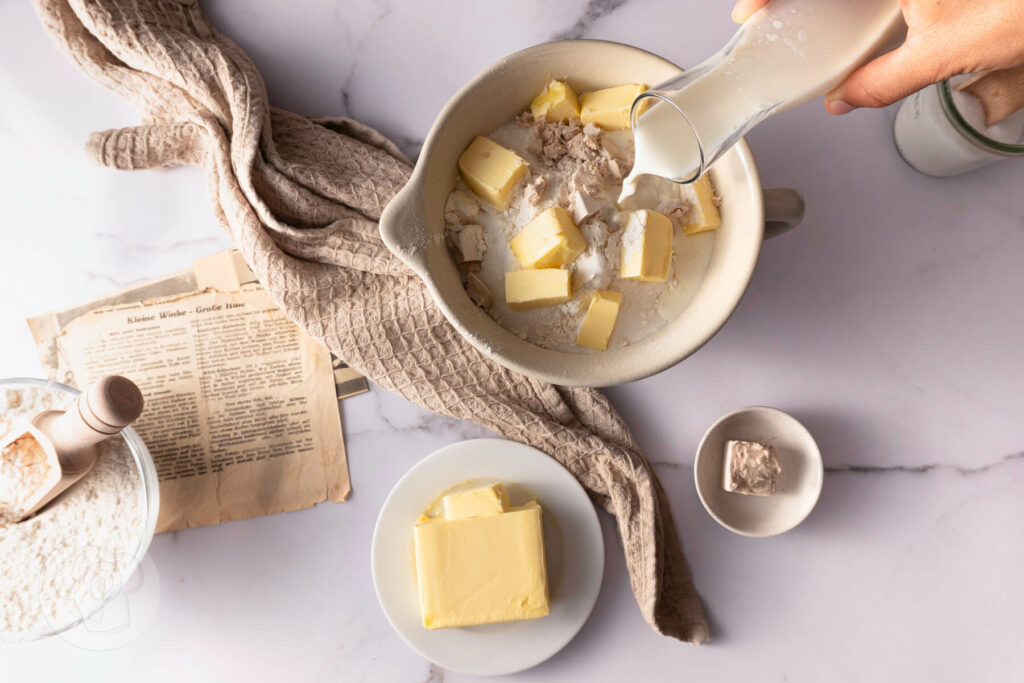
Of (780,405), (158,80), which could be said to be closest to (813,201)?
(780,405)

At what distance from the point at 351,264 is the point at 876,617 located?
34.7 inches

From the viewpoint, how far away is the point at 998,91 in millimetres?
842

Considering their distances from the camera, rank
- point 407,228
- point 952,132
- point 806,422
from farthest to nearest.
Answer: point 806,422 → point 952,132 → point 407,228

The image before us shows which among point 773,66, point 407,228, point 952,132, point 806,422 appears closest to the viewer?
point 773,66

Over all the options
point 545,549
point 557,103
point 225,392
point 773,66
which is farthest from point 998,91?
point 225,392

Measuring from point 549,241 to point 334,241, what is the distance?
0.32 m

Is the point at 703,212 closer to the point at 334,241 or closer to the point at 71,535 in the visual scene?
the point at 334,241

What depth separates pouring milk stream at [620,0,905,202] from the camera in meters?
0.64

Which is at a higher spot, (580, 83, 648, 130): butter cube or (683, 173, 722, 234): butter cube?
(580, 83, 648, 130): butter cube

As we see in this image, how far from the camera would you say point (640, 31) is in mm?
969

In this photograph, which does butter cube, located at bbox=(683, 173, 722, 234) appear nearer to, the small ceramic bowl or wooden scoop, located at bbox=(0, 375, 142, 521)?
the small ceramic bowl

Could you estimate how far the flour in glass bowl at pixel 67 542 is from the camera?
2.92 feet

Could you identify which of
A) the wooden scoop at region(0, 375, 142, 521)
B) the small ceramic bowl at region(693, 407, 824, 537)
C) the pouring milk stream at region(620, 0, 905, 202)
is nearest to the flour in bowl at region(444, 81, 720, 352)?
the pouring milk stream at region(620, 0, 905, 202)

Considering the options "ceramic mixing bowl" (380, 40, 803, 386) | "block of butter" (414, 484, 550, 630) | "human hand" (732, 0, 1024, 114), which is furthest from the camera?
"block of butter" (414, 484, 550, 630)
